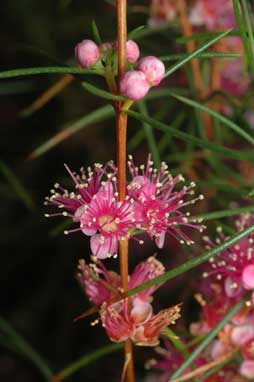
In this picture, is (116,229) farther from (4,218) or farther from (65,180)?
(4,218)

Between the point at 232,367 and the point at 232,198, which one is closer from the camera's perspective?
A: the point at 232,367

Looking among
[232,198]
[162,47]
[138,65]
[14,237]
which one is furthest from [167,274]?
[14,237]

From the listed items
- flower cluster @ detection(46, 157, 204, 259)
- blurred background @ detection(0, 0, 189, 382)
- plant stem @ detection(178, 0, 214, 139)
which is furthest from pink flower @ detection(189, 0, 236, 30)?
flower cluster @ detection(46, 157, 204, 259)

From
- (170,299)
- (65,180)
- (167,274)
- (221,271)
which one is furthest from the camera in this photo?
(170,299)

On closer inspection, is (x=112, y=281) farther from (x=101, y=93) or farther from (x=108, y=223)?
(x=101, y=93)

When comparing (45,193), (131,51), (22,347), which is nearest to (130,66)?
(131,51)

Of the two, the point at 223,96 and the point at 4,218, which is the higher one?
the point at 4,218

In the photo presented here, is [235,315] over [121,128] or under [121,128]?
under
